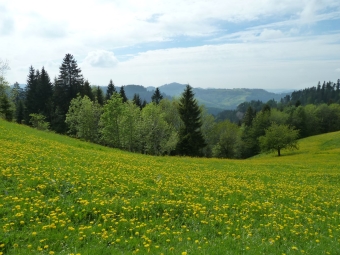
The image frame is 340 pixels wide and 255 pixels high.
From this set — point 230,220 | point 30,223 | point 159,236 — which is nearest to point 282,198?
point 230,220

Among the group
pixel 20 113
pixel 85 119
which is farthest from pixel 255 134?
pixel 20 113

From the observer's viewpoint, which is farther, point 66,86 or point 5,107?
point 66,86

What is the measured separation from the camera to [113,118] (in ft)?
167

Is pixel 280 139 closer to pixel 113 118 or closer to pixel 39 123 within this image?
pixel 113 118

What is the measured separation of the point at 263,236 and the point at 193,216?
222 cm

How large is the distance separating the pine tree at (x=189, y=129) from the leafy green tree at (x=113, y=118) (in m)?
12.9

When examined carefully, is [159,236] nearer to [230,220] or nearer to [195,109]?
[230,220]

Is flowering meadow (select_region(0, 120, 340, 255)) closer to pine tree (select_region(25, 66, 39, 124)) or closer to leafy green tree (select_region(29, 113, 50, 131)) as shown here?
leafy green tree (select_region(29, 113, 50, 131))

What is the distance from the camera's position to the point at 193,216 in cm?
892

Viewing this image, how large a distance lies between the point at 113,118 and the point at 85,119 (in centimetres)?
901

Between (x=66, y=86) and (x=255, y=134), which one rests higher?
(x=66, y=86)

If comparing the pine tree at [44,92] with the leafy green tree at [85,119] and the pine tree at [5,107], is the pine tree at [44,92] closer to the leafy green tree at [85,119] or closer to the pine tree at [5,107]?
the leafy green tree at [85,119]

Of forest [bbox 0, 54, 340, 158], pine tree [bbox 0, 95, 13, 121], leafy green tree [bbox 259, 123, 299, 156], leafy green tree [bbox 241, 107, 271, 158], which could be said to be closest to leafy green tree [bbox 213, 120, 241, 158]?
forest [bbox 0, 54, 340, 158]

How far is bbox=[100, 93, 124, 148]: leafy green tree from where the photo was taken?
161 ft
